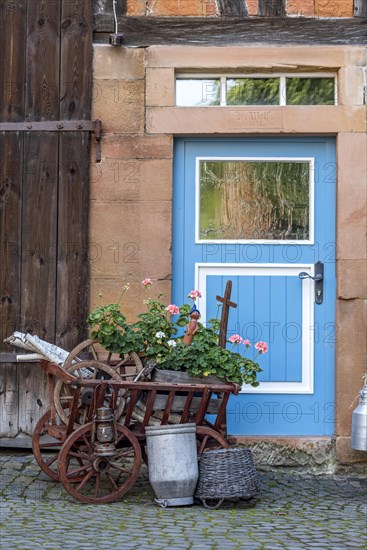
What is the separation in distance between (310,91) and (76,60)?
181cm

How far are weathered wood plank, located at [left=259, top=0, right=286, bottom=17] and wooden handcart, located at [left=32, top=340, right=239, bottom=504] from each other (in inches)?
115

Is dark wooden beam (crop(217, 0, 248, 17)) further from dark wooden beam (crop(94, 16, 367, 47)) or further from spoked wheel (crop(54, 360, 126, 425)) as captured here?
spoked wheel (crop(54, 360, 126, 425))

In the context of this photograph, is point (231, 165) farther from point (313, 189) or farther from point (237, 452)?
point (237, 452)

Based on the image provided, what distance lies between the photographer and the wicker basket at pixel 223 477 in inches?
253

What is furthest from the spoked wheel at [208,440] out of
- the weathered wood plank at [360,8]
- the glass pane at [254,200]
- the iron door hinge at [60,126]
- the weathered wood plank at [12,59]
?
the weathered wood plank at [360,8]

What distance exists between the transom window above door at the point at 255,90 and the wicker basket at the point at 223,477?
2815 mm

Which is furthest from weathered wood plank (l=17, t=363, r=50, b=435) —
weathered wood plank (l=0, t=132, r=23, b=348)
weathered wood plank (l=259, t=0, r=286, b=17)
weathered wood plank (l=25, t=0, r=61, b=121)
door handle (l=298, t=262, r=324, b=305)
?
weathered wood plank (l=259, t=0, r=286, b=17)

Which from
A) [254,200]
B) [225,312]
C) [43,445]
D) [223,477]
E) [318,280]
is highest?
[254,200]

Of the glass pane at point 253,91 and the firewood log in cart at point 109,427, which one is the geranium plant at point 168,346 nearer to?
the firewood log in cart at point 109,427

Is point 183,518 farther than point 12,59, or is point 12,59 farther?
point 12,59

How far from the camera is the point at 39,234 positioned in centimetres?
770

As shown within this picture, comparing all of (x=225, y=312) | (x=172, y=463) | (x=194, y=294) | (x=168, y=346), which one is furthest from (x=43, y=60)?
(x=172, y=463)

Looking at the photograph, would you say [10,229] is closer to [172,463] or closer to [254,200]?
[254,200]

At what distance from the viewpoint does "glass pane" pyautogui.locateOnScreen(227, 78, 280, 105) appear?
25.9ft
